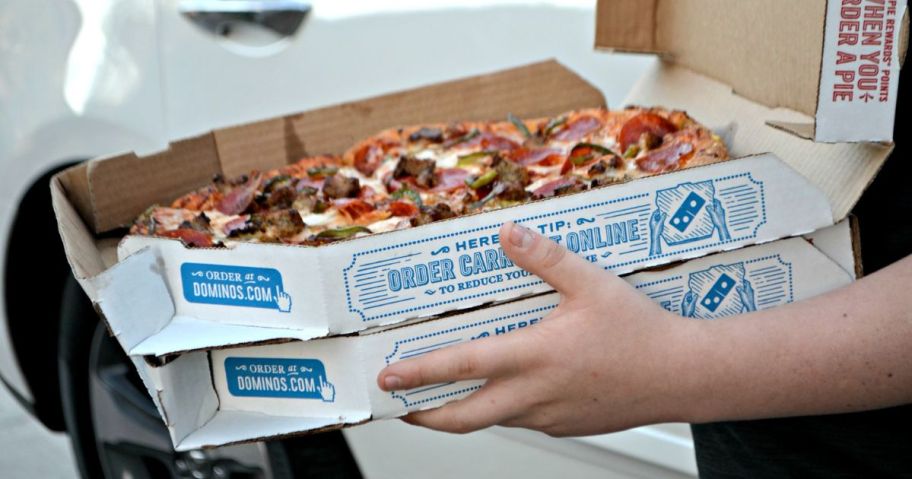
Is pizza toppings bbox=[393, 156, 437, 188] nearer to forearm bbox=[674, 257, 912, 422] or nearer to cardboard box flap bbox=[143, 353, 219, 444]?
cardboard box flap bbox=[143, 353, 219, 444]

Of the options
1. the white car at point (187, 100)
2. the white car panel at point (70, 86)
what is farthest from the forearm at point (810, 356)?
the white car panel at point (70, 86)

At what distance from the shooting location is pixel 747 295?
121cm

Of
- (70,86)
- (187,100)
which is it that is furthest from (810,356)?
(70,86)

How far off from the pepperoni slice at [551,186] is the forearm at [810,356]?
382mm

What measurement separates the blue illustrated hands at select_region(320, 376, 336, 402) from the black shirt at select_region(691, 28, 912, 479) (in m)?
0.61

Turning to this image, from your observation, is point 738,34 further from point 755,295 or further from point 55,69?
point 55,69

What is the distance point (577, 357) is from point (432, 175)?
69cm

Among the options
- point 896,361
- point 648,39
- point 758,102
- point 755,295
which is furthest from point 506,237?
point 648,39

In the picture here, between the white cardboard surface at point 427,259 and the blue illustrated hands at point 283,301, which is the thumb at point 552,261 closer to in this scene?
the white cardboard surface at point 427,259

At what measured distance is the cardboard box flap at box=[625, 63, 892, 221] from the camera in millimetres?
1168

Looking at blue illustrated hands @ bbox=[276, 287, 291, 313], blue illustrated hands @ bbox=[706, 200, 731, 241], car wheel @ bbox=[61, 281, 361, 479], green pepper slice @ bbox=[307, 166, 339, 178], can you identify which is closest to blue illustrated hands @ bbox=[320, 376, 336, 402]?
blue illustrated hands @ bbox=[276, 287, 291, 313]

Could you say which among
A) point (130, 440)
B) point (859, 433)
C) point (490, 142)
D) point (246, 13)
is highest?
point (246, 13)

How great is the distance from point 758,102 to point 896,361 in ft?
1.97

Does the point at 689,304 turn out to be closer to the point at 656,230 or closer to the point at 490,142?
the point at 656,230
